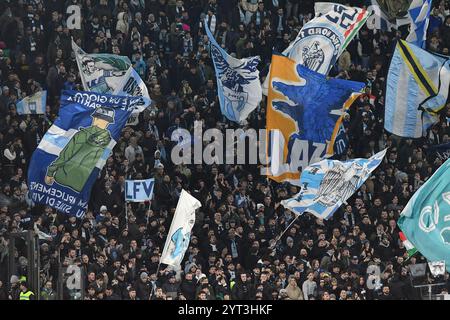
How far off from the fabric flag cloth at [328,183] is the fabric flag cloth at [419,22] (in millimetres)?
5065

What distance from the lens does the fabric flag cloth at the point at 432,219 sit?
1488 centimetres

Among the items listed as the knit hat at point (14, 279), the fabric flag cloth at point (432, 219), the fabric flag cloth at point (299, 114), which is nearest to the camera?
the fabric flag cloth at point (432, 219)

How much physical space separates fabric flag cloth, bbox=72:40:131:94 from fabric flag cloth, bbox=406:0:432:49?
15.8 ft

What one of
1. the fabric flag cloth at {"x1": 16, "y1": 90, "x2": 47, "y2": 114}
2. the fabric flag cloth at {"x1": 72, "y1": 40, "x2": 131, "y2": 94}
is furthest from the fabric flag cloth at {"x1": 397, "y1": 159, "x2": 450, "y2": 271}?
the fabric flag cloth at {"x1": 16, "y1": 90, "x2": 47, "y2": 114}

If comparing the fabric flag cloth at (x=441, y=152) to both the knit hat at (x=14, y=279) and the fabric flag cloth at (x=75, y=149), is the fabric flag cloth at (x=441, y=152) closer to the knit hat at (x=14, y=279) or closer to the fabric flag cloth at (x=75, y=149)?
the fabric flag cloth at (x=75, y=149)

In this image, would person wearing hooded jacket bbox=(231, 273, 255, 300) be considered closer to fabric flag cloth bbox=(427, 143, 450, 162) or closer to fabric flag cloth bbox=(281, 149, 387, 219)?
fabric flag cloth bbox=(281, 149, 387, 219)

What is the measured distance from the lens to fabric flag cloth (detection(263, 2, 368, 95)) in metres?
22.7

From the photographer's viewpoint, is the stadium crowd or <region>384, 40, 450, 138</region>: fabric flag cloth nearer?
the stadium crowd

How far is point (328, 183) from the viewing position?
65.0 ft

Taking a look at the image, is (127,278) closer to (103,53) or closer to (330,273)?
(330,273)

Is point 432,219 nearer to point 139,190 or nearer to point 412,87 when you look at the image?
point 139,190

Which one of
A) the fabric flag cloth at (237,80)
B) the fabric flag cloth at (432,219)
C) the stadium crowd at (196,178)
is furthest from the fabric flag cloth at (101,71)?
the fabric flag cloth at (432,219)

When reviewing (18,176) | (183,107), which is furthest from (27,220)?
(183,107)
